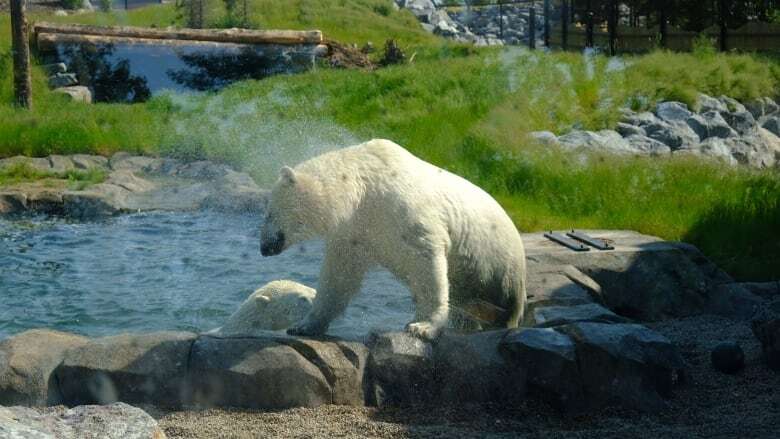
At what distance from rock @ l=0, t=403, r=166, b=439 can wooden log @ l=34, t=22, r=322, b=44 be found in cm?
2205

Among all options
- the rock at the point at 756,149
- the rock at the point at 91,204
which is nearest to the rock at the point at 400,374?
the rock at the point at 91,204

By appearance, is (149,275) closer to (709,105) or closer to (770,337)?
(770,337)

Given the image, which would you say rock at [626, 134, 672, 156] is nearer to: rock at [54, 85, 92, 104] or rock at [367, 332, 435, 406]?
rock at [54, 85, 92, 104]

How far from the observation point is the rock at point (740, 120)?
70.7 ft

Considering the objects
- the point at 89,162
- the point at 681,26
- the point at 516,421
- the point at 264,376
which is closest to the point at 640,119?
the point at 89,162

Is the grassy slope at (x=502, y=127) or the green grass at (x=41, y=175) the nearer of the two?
the grassy slope at (x=502, y=127)

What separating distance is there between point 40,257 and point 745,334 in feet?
24.2

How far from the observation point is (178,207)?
44.5ft

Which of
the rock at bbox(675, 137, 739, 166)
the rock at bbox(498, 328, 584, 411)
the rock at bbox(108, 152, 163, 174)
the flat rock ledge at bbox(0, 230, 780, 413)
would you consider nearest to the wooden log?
the rock at bbox(108, 152, 163, 174)

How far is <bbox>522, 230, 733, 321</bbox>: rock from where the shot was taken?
8.32m

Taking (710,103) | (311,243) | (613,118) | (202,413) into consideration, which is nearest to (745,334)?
(202,413)

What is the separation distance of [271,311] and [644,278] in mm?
3225

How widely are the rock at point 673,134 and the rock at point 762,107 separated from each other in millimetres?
4575

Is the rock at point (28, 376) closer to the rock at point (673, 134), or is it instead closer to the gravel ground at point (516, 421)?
the gravel ground at point (516, 421)
